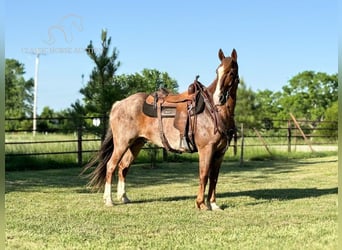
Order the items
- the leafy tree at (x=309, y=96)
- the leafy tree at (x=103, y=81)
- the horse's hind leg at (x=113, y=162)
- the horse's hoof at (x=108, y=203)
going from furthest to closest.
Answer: the leafy tree at (x=309, y=96) → the leafy tree at (x=103, y=81) → the horse's hind leg at (x=113, y=162) → the horse's hoof at (x=108, y=203)

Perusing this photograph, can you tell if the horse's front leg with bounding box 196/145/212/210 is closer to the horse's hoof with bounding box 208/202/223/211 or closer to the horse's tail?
the horse's hoof with bounding box 208/202/223/211

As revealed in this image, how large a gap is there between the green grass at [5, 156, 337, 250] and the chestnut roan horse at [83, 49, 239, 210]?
366 mm

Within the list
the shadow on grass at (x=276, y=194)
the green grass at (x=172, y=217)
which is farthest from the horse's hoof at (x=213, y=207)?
the shadow on grass at (x=276, y=194)

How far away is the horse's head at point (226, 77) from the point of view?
202 inches

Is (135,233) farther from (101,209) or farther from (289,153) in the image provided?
(289,153)

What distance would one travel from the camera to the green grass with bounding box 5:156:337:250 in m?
3.74

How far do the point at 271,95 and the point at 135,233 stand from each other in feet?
150

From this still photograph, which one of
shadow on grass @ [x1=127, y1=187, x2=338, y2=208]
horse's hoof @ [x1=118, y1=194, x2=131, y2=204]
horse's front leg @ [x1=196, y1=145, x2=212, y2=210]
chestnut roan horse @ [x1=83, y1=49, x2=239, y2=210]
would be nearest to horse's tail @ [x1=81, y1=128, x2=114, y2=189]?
chestnut roan horse @ [x1=83, y1=49, x2=239, y2=210]

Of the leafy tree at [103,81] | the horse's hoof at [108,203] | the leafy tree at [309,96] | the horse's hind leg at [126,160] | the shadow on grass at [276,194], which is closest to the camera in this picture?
the horse's hoof at [108,203]

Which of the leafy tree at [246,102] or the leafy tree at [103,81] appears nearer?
the leafy tree at [103,81]

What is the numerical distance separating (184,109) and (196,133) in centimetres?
36

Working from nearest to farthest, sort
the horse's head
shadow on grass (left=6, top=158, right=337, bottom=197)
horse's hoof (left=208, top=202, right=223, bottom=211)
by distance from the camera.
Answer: the horse's head → horse's hoof (left=208, top=202, right=223, bottom=211) → shadow on grass (left=6, top=158, right=337, bottom=197)

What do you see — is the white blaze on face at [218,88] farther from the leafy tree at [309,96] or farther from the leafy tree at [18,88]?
the leafy tree at [18,88]

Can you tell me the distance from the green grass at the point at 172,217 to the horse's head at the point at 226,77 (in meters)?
1.34
